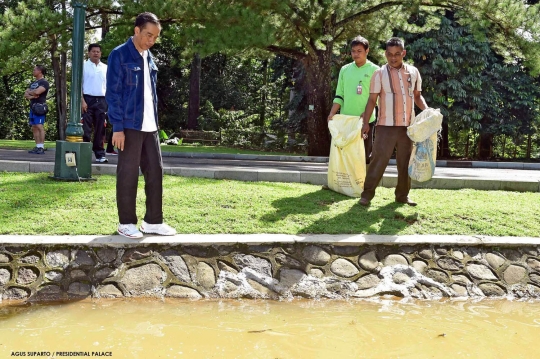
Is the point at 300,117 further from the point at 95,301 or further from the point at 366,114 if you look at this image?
the point at 95,301

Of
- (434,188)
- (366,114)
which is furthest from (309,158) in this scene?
(366,114)

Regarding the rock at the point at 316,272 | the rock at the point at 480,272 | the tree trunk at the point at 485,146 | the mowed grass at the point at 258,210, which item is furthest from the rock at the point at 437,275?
the tree trunk at the point at 485,146

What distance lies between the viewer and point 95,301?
4.40m

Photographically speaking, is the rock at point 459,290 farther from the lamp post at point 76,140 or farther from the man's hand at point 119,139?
the lamp post at point 76,140

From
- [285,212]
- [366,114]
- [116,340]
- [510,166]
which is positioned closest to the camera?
[116,340]

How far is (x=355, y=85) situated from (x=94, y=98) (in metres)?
4.56

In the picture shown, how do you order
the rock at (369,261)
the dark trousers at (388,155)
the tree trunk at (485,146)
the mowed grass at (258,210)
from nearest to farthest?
1. the rock at (369,261)
2. the mowed grass at (258,210)
3. the dark trousers at (388,155)
4. the tree trunk at (485,146)

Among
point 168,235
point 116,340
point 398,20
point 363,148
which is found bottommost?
point 116,340

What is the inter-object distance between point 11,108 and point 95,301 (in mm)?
Answer: 31383

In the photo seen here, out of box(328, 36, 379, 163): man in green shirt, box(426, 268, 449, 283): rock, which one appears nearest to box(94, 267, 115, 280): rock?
box(426, 268, 449, 283): rock

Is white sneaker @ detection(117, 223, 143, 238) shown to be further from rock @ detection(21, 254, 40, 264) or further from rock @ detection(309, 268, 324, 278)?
rock @ detection(309, 268, 324, 278)

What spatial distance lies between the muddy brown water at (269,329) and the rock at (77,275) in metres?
0.28

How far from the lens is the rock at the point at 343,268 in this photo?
192 inches

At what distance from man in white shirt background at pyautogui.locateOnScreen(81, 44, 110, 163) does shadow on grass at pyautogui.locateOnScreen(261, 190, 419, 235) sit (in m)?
4.05
